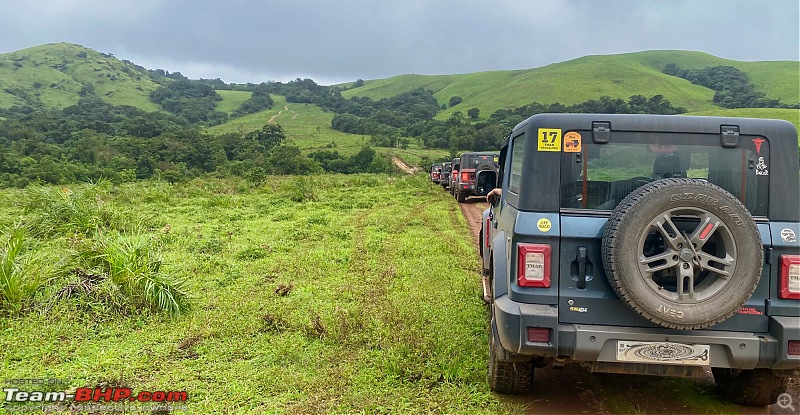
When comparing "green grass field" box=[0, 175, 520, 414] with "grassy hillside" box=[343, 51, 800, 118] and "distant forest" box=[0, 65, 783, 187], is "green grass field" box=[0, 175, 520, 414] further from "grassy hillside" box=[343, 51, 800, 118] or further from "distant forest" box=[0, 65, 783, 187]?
"grassy hillside" box=[343, 51, 800, 118]

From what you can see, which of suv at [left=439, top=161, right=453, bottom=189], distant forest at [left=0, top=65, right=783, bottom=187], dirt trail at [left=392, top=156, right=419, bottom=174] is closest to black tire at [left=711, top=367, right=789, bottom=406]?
suv at [left=439, top=161, right=453, bottom=189]

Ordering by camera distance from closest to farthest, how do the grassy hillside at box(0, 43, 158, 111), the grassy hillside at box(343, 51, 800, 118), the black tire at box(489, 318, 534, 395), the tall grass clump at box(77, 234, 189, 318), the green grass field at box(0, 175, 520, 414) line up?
the black tire at box(489, 318, 534, 395)
the green grass field at box(0, 175, 520, 414)
the tall grass clump at box(77, 234, 189, 318)
the grassy hillside at box(343, 51, 800, 118)
the grassy hillside at box(0, 43, 158, 111)

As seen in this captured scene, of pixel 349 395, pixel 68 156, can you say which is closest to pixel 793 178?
pixel 349 395

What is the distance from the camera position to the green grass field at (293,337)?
360 centimetres

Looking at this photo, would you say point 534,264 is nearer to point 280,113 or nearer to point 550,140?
point 550,140

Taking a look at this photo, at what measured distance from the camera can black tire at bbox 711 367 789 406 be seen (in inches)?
132

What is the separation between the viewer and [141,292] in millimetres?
5195

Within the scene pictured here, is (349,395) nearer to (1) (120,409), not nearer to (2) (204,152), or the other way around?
(1) (120,409)

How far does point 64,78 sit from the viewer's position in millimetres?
114125

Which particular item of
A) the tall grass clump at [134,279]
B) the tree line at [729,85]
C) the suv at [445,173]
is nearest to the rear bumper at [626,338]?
the tall grass clump at [134,279]

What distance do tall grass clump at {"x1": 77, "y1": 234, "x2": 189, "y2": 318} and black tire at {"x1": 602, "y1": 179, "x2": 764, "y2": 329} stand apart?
4540mm

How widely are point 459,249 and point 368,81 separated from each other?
606 feet

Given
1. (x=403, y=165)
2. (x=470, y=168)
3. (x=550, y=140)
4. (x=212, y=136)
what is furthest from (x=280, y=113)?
(x=550, y=140)

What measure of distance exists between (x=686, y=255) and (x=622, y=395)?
4.81ft
